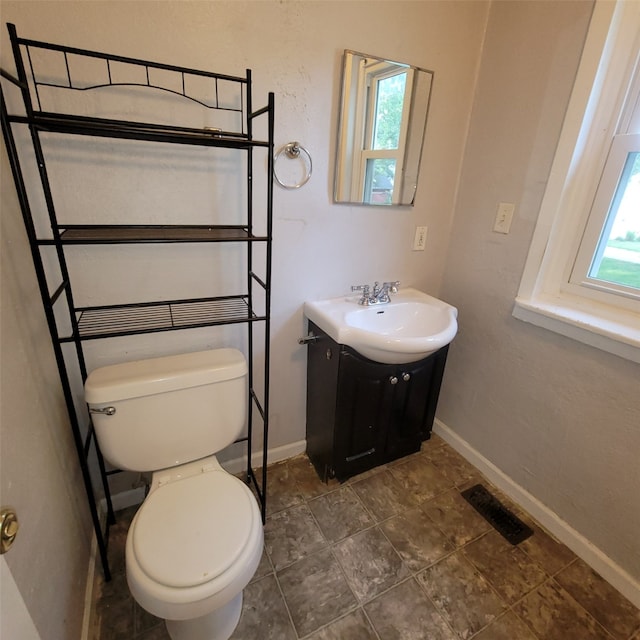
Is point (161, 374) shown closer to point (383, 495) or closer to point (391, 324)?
point (391, 324)

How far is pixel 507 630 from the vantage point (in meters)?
1.13

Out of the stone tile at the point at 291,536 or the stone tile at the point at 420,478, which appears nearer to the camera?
the stone tile at the point at 291,536

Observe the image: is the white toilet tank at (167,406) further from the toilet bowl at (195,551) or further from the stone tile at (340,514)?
the stone tile at (340,514)

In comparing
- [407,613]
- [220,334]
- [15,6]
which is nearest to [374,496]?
[407,613]

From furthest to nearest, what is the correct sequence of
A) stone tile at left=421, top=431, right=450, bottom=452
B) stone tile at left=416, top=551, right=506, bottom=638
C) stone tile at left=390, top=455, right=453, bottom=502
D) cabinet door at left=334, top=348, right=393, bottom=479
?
stone tile at left=421, top=431, right=450, bottom=452, stone tile at left=390, top=455, right=453, bottom=502, cabinet door at left=334, top=348, right=393, bottom=479, stone tile at left=416, top=551, right=506, bottom=638

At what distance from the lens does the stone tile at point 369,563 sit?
4.05 ft

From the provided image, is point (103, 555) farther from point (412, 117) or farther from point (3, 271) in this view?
point (412, 117)

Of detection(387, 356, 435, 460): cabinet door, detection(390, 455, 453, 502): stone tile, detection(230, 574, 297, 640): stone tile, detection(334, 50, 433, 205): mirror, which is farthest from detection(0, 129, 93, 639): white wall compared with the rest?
detection(390, 455, 453, 502): stone tile

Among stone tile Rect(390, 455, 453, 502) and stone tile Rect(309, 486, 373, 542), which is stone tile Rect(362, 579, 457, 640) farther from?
stone tile Rect(390, 455, 453, 502)

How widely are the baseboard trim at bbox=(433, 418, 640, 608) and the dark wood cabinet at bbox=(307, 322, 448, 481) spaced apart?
0.86 feet

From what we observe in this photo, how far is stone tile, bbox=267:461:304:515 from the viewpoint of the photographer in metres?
1.52

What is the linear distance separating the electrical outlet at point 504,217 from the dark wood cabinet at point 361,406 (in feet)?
1.87

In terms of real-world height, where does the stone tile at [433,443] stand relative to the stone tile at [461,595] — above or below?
above

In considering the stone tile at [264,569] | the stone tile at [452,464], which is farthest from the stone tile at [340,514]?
the stone tile at [452,464]
